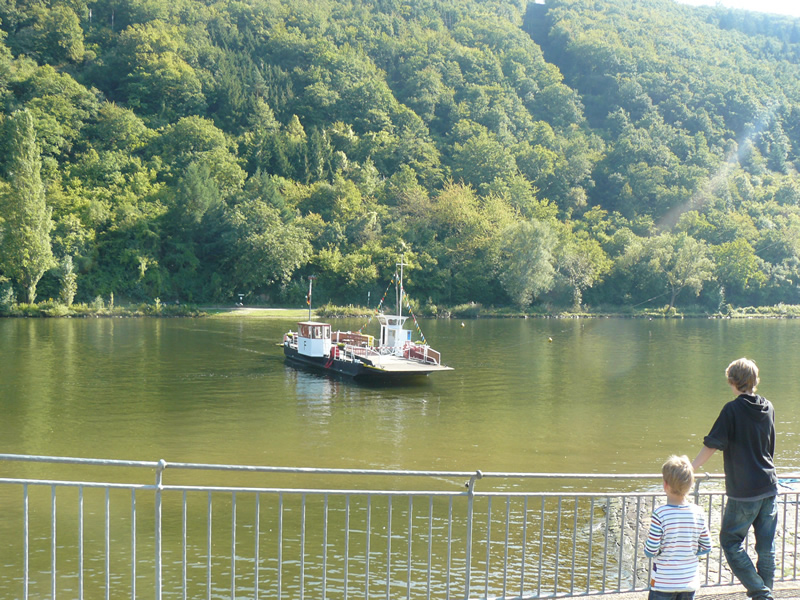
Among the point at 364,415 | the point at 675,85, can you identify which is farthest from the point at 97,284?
the point at 675,85

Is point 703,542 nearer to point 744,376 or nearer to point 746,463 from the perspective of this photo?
point 746,463

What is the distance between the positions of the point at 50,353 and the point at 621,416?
31.5 meters

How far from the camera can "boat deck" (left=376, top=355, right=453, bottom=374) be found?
110 feet

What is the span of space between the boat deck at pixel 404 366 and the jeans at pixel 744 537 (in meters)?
26.6

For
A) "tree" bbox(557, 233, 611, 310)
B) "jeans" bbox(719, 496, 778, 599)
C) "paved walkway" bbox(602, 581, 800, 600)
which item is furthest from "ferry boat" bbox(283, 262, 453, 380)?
"tree" bbox(557, 233, 611, 310)

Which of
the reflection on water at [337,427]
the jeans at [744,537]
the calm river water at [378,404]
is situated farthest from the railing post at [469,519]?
the calm river water at [378,404]

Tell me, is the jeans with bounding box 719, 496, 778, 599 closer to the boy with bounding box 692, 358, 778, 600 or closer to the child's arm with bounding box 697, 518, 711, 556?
the boy with bounding box 692, 358, 778, 600

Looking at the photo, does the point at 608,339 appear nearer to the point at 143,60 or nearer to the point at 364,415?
the point at 364,415

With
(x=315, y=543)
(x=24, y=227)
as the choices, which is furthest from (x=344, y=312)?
(x=315, y=543)

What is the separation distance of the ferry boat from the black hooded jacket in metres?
26.8

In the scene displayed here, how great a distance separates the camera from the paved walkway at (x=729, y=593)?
6914 mm

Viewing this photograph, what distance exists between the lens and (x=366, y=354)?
36.4 metres

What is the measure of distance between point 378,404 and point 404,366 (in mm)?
5908

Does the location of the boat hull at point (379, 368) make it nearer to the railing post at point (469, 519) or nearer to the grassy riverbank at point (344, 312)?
the railing post at point (469, 519)
